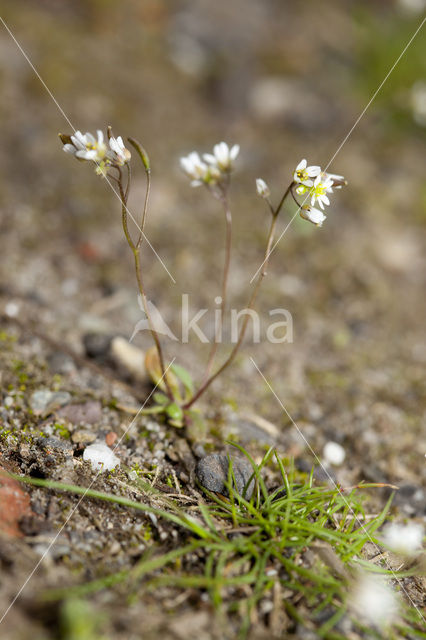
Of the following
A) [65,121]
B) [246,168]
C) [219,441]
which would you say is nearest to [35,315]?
[219,441]

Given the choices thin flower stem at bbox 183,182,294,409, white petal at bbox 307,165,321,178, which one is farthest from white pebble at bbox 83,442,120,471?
white petal at bbox 307,165,321,178

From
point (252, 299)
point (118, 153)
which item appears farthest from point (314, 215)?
point (118, 153)

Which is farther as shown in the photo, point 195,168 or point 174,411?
point 174,411

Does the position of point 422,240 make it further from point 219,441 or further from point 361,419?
point 219,441

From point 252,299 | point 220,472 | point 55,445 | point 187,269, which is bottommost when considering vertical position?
point 55,445

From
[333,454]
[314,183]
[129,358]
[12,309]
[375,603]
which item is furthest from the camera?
[12,309]

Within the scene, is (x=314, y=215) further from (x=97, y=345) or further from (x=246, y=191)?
(x=246, y=191)
